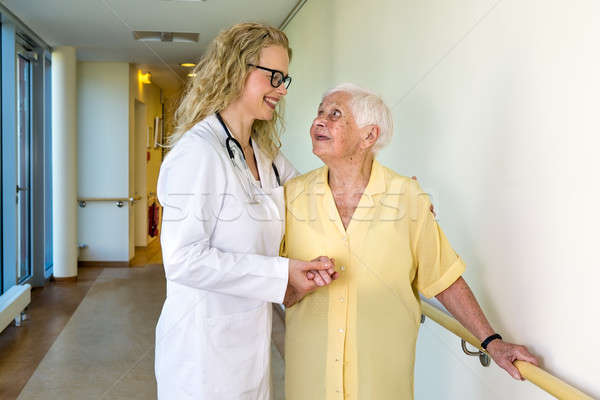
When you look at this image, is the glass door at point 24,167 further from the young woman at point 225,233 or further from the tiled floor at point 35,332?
the young woman at point 225,233

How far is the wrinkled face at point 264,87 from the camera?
169cm

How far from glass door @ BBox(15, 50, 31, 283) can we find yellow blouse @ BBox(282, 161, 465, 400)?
530cm

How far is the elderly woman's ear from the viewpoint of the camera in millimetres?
1600

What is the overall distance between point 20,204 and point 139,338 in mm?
2536

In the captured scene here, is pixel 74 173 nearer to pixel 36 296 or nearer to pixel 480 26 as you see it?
A: pixel 36 296

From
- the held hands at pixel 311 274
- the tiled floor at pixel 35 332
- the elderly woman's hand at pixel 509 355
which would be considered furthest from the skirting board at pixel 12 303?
the elderly woman's hand at pixel 509 355

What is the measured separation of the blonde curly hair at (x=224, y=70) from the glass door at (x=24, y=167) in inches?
193

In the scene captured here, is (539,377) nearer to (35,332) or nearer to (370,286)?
(370,286)

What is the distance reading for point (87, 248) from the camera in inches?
306

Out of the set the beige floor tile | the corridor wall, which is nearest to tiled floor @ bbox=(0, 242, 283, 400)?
the beige floor tile

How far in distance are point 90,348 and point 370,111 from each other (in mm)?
3460

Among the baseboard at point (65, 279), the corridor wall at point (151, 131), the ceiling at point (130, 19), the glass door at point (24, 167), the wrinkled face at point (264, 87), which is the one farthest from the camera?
the corridor wall at point (151, 131)

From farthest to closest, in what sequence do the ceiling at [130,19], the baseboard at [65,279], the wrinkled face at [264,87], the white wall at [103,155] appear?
the white wall at [103,155]
the baseboard at [65,279]
the ceiling at [130,19]
the wrinkled face at [264,87]

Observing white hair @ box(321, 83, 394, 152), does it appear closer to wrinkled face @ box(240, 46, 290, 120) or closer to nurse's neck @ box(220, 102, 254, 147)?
wrinkled face @ box(240, 46, 290, 120)
